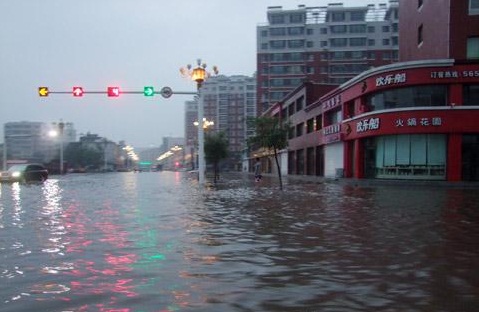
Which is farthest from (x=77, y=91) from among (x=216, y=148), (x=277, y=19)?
(x=277, y=19)

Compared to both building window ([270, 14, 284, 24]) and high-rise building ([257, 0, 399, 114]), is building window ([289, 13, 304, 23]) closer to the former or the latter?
high-rise building ([257, 0, 399, 114])

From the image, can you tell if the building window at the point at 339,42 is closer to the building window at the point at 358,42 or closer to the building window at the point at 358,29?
the building window at the point at 358,42


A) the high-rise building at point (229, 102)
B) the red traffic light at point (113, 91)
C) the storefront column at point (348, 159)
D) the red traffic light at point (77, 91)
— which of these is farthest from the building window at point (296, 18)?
the red traffic light at point (77, 91)


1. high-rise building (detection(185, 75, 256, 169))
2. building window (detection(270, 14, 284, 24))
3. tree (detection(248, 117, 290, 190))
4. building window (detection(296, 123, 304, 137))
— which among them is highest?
building window (detection(270, 14, 284, 24))

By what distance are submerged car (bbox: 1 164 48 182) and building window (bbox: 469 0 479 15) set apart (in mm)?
A: 37194

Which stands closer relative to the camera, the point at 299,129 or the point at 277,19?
the point at 299,129

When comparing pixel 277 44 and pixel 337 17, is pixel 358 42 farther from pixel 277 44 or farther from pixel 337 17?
pixel 277 44

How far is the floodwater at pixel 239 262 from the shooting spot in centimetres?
533

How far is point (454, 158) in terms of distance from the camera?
30.6 m

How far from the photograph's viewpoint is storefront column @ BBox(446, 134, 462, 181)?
30.5m

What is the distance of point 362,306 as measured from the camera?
5.11m

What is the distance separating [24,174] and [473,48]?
121 ft

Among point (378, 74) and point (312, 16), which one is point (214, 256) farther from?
point (312, 16)

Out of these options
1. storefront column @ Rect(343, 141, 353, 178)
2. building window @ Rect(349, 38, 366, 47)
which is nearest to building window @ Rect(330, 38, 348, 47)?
building window @ Rect(349, 38, 366, 47)
